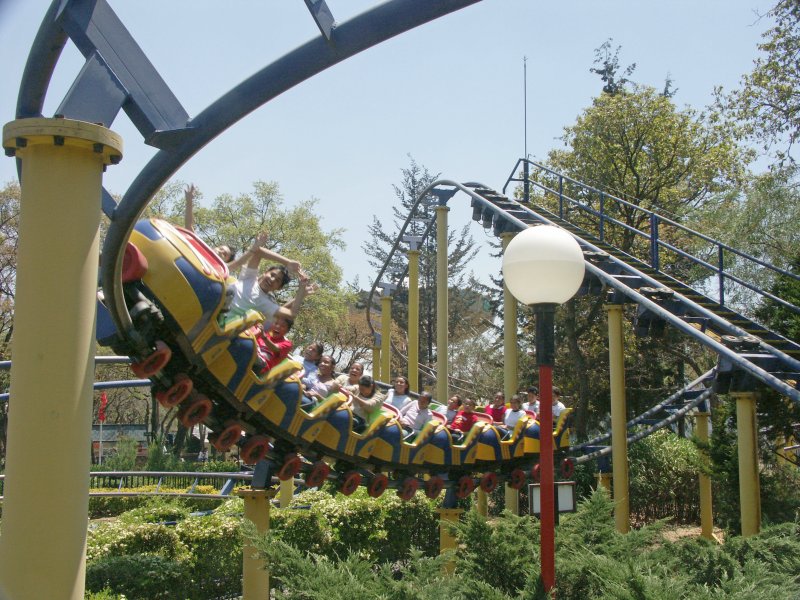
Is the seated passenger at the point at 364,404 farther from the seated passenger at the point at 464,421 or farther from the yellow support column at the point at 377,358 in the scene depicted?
the yellow support column at the point at 377,358

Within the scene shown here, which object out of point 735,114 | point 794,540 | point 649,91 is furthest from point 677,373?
point 794,540

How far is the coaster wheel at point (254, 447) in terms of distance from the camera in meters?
5.71

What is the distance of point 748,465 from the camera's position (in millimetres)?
7020

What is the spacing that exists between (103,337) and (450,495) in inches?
177

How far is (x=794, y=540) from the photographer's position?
4.52 meters

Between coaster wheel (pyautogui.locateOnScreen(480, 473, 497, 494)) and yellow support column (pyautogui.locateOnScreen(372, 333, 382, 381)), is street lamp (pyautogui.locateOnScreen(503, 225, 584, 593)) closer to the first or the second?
coaster wheel (pyautogui.locateOnScreen(480, 473, 497, 494))

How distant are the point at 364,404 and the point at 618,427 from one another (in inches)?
127

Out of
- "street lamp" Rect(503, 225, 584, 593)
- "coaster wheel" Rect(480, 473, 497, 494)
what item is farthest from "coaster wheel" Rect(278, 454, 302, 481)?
"street lamp" Rect(503, 225, 584, 593)

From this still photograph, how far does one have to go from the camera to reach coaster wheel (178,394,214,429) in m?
5.04

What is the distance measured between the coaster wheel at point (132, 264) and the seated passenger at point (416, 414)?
11.0 ft

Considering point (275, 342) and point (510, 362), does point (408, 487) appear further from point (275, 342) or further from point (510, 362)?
point (510, 362)

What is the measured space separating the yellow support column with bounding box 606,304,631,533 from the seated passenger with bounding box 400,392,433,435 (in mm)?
2104

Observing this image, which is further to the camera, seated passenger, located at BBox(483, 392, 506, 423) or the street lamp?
seated passenger, located at BBox(483, 392, 506, 423)

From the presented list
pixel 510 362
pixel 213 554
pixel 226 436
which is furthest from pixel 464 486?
pixel 226 436
